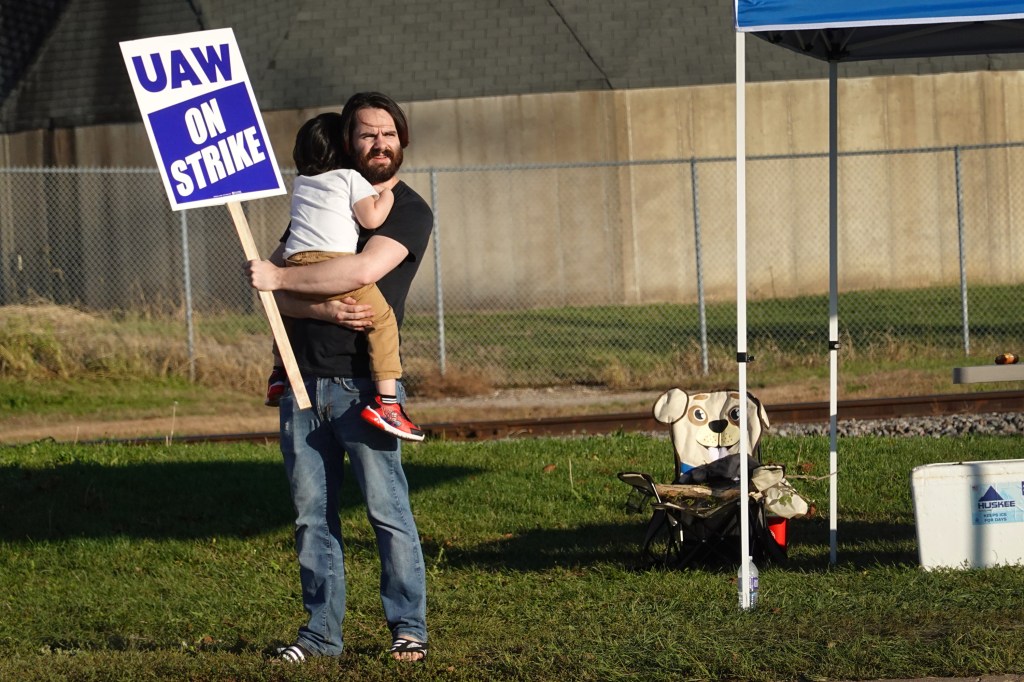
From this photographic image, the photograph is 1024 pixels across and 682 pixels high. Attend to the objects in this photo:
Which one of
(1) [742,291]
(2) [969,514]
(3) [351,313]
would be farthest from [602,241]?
(3) [351,313]

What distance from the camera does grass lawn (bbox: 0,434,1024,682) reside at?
511 cm

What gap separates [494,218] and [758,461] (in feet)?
49.7

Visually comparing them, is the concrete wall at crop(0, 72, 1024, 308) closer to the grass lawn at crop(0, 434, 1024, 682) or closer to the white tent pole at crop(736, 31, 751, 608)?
the grass lawn at crop(0, 434, 1024, 682)

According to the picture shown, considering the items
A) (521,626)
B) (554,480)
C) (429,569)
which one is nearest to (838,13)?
(521,626)

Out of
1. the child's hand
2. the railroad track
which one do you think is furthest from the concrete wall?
the child's hand

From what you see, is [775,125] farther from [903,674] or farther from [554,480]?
[903,674]

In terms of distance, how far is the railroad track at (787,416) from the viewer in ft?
38.4

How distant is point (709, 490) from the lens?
6770mm

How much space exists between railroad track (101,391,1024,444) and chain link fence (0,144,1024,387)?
8.15 m

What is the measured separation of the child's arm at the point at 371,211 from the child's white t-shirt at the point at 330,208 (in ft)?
0.07

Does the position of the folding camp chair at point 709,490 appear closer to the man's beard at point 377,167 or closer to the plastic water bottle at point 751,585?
the plastic water bottle at point 751,585

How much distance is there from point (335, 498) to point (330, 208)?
1.11 metres

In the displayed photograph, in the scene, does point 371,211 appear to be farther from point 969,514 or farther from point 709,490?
point 969,514

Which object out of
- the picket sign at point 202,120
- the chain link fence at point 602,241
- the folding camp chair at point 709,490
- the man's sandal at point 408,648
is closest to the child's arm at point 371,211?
the picket sign at point 202,120
